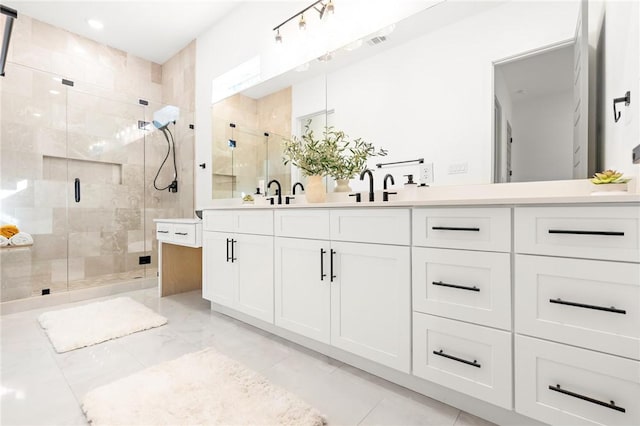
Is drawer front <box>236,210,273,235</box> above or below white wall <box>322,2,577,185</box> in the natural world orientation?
below

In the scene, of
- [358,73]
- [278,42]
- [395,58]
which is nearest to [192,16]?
[278,42]

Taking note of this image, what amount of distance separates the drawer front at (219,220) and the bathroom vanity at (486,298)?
26.9 inches

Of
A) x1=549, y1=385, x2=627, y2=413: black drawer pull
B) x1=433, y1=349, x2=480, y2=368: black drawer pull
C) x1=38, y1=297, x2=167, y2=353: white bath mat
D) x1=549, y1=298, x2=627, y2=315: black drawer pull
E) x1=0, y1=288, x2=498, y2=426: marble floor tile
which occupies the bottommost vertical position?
x1=0, y1=288, x2=498, y2=426: marble floor tile

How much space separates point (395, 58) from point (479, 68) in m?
0.54

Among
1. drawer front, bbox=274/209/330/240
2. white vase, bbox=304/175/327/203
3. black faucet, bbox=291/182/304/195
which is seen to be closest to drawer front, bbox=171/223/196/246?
black faucet, bbox=291/182/304/195

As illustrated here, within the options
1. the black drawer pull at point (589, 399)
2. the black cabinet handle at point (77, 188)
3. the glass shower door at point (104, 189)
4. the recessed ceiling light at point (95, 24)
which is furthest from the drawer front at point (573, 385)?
the recessed ceiling light at point (95, 24)

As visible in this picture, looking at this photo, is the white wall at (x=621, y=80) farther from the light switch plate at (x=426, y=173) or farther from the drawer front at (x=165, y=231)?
the drawer front at (x=165, y=231)

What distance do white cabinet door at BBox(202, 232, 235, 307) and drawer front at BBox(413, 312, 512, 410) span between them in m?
1.48

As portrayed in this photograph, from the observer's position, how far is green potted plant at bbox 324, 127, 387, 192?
80.5 inches

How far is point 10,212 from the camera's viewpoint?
2.95 meters

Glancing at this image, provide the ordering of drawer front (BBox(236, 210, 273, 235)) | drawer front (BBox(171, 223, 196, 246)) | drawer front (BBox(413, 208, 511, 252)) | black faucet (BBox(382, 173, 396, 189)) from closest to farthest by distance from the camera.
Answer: drawer front (BBox(413, 208, 511, 252)) < black faucet (BBox(382, 173, 396, 189)) < drawer front (BBox(236, 210, 273, 235)) < drawer front (BBox(171, 223, 196, 246))

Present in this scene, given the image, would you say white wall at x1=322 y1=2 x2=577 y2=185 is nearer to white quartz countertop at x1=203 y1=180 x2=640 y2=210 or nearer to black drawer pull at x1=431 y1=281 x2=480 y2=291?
white quartz countertop at x1=203 y1=180 x2=640 y2=210

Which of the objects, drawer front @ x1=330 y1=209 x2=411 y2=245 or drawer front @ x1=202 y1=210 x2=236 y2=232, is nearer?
drawer front @ x1=330 y1=209 x2=411 y2=245

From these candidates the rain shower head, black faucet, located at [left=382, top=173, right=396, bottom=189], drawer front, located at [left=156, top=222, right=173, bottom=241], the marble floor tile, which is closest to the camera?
the marble floor tile
